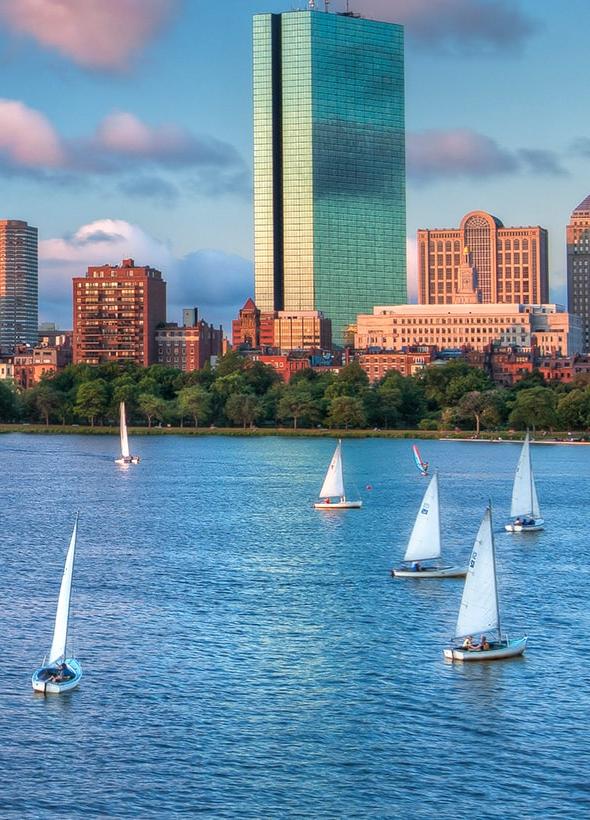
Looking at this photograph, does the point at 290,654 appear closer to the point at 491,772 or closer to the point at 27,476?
the point at 491,772

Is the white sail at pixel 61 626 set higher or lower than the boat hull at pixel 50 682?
higher

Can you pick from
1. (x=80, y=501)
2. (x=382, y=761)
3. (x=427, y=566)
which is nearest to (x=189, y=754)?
(x=382, y=761)

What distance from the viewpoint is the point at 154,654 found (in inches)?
2525

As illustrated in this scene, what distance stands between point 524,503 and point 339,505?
19.4m

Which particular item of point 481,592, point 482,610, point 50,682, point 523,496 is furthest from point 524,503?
point 50,682

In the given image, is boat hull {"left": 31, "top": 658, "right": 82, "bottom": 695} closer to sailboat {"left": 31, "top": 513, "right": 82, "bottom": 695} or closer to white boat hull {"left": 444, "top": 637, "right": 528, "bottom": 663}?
sailboat {"left": 31, "top": 513, "right": 82, "bottom": 695}

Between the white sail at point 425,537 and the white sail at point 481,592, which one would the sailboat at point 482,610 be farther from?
the white sail at point 425,537

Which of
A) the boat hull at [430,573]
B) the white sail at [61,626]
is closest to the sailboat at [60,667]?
the white sail at [61,626]

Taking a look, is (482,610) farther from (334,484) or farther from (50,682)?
(334,484)

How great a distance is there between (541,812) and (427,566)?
4181cm

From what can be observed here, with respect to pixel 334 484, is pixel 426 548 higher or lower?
lower

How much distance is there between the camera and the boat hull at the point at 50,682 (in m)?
57.6

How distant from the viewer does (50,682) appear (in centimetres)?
5759

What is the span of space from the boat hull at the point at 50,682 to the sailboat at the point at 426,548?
29.6 metres
